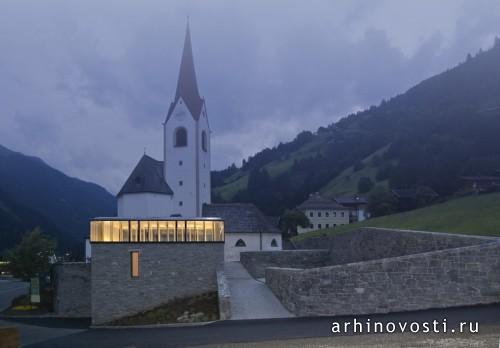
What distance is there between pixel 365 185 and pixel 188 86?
6026 centimetres

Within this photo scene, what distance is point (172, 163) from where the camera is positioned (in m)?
50.8

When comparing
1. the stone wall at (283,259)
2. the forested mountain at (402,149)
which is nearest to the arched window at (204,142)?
the stone wall at (283,259)

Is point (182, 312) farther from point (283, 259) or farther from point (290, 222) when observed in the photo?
point (290, 222)

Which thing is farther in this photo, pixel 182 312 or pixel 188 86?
pixel 188 86

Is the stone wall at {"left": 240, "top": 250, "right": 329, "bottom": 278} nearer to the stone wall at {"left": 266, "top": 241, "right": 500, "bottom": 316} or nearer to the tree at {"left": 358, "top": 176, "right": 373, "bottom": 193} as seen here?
the stone wall at {"left": 266, "top": 241, "right": 500, "bottom": 316}

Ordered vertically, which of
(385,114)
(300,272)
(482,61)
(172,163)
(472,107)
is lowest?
(300,272)

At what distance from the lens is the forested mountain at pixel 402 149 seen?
89.8 m

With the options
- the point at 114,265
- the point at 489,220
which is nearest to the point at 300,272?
the point at 114,265

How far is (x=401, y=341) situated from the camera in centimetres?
1094

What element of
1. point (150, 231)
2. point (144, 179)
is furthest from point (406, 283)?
point (144, 179)

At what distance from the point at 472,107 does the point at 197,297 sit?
366ft

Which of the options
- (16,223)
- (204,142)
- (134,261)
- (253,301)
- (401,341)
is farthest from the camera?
(16,223)

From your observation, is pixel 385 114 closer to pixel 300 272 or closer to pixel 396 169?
pixel 396 169

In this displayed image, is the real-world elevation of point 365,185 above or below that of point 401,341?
above
